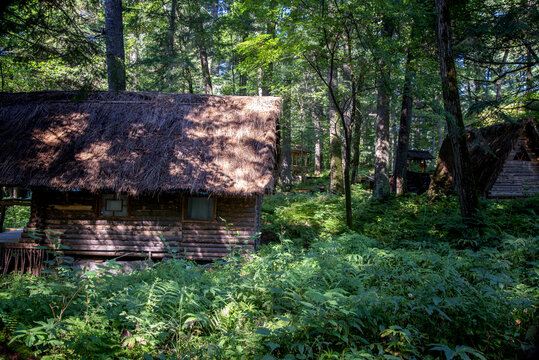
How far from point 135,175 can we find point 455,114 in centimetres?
917

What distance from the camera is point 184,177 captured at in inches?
339

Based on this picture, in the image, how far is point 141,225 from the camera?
927 cm

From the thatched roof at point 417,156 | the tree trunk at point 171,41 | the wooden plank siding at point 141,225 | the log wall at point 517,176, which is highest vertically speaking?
the tree trunk at point 171,41

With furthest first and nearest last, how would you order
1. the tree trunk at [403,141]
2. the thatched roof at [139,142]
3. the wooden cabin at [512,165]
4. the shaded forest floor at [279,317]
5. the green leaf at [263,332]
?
1. the tree trunk at [403,141]
2. the wooden cabin at [512,165]
3. the thatched roof at [139,142]
4. the shaded forest floor at [279,317]
5. the green leaf at [263,332]

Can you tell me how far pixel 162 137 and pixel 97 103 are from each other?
2.98 metres

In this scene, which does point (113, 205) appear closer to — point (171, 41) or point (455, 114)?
point (455, 114)

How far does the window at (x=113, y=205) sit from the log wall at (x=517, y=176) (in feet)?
44.8

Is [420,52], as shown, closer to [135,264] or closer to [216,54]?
[216,54]

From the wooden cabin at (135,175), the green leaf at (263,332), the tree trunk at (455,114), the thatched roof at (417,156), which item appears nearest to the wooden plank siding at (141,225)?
the wooden cabin at (135,175)

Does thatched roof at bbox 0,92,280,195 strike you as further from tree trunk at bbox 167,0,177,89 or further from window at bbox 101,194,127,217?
tree trunk at bbox 167,0,177,89

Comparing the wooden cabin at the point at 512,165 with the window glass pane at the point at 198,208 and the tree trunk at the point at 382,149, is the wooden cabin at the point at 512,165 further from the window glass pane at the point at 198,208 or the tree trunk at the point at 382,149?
the window glass pane at the point at 198,208

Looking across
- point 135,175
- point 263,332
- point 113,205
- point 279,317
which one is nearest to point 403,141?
point 135,175

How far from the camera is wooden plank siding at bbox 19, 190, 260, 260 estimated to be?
30.1ft

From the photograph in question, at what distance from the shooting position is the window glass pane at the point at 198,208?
943cm
